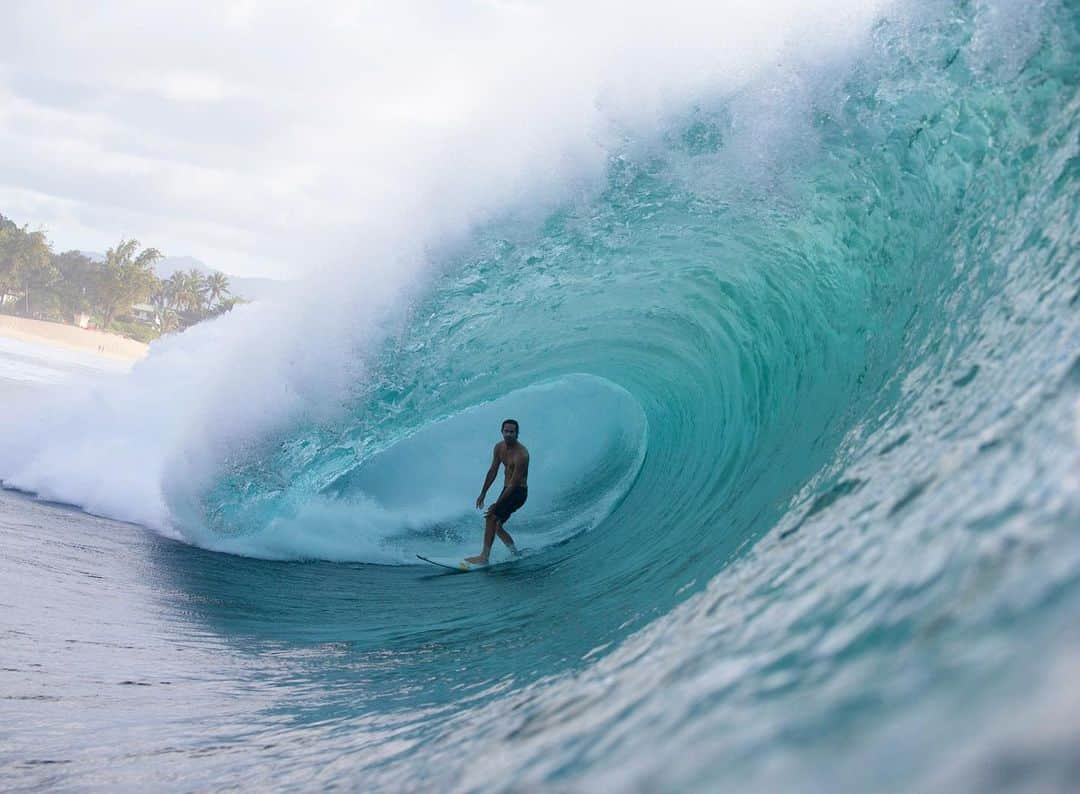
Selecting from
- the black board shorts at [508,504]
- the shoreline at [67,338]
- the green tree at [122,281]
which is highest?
the green tree at [122,281]

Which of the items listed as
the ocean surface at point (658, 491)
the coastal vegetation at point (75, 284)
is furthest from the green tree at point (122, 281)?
the ocean surface at point (658, 491)

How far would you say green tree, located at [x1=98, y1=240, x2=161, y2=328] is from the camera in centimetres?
7369

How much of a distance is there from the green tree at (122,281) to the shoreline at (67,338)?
7.49 metres

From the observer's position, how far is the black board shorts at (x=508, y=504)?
7980mm

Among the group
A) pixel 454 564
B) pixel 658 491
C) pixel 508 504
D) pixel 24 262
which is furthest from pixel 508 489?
pixel 24 262

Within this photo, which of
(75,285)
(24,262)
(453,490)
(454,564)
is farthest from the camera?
(75,285)

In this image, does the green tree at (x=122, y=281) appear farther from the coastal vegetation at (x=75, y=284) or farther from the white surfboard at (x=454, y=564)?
the white surfboard at (x=454, y=564)

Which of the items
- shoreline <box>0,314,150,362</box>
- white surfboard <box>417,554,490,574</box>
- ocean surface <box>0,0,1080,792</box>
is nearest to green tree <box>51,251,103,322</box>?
shoreline <box>0,314,150,362</box>

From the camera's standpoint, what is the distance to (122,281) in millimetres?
73500

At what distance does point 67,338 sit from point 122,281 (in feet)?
41.8

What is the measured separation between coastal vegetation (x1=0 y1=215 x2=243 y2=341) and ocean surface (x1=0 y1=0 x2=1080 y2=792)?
6566 cm

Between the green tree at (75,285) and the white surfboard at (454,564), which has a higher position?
the green tree at (75,285)

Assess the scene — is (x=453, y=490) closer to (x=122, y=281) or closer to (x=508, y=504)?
(x=508, y=504)

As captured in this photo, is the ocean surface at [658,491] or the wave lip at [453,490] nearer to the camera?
the ocean surface at [658,491]
